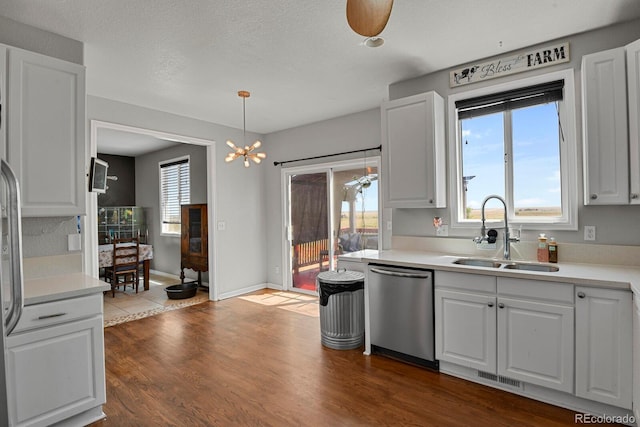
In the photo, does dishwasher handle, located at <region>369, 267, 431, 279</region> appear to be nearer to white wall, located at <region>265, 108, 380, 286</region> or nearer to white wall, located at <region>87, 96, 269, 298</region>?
white wall, located at <region>265, 108, 380, 286</region>

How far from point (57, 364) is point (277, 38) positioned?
2.68 meters

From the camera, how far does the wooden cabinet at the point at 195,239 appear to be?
5.61m

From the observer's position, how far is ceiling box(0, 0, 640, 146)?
7.74ft

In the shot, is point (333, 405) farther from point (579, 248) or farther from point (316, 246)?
point (316, 246)

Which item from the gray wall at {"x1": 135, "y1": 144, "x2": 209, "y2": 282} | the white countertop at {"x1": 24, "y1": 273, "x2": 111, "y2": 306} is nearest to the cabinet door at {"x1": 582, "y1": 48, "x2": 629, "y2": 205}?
the white countertop at {"x1": 24, "y1": 273, "x2": 111, "y2": 306}

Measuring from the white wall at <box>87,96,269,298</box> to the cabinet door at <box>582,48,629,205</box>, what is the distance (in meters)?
4.39

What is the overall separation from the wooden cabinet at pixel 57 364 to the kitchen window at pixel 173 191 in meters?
4.45

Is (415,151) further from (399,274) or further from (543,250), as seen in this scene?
(543,250)

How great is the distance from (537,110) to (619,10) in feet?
2.69

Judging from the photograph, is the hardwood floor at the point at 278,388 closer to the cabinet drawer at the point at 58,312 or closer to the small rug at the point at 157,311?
the small rug at the point at 157,311

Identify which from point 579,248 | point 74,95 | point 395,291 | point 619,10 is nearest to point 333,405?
point 395,291

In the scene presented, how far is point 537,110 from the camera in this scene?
3033 mm

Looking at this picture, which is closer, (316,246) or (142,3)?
(142,3)

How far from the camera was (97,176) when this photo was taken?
10.00 ft
